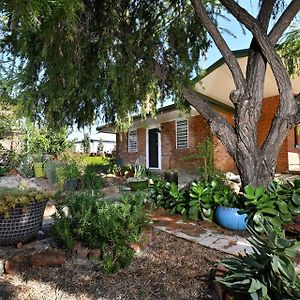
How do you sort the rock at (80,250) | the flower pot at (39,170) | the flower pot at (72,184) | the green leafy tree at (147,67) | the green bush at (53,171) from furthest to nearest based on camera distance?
the flower pot at (39,170), the green bush at (53,171), the flower pot at (72,184), the green leafy tree at (147,67), the rock at (80,250)

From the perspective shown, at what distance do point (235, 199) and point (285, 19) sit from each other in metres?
2.81

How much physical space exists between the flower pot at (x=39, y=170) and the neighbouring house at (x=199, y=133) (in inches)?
134

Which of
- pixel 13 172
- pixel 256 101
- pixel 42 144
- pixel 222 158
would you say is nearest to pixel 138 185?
pixel 256 101

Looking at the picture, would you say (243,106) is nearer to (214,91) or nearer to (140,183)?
(140,183)

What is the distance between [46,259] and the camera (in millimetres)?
2902

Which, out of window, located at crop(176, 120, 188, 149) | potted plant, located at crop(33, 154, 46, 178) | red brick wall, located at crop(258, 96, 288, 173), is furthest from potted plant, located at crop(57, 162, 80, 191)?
red brick wall, located at crop(258, 96, 288, 173)

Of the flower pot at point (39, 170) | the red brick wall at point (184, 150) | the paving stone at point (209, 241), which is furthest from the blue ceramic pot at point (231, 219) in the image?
the flower pot at point (39, 170)

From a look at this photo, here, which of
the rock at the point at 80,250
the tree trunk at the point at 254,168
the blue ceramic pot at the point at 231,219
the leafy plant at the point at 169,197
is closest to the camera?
the rock at the point at 80,250

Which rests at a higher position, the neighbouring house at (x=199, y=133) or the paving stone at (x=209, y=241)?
the neighbouring house at (x=199, y=133)

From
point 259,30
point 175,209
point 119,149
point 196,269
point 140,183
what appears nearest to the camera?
point 196,269

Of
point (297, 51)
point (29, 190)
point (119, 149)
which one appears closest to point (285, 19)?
point (297, 51)

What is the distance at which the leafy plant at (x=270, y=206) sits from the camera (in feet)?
11.3

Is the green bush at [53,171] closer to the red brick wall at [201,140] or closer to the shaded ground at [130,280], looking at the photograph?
the red brick wall at [201,140]

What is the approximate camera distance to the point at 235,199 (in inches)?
159
